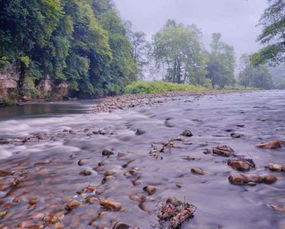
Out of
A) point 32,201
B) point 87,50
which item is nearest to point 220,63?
point 87,50

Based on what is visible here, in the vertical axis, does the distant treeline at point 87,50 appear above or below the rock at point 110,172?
above

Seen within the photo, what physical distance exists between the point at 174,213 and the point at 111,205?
1.94 feet

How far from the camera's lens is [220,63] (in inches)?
2511

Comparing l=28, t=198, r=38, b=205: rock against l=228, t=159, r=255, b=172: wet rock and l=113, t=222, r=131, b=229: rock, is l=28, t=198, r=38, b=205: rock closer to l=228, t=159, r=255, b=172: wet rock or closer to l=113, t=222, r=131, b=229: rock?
l=113, t=222, r=131, b=229: rock

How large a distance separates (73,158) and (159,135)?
6.51 ft

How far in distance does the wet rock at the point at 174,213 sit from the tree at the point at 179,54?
169 ft

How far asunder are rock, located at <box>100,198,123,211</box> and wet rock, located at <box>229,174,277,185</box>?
118cm

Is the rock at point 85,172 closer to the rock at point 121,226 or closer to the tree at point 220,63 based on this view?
the rock at point 121,226

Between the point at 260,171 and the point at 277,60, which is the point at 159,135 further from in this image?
the point at 277,60

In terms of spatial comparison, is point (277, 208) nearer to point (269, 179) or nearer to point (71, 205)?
point (269, 179)

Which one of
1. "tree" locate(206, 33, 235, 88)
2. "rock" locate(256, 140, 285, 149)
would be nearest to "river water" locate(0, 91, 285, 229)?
"rock" locate(256, 140, 285, 149)

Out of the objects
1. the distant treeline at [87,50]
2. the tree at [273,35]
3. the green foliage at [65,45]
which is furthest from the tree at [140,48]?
the tree at [273,35]

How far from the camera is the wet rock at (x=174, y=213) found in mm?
1965

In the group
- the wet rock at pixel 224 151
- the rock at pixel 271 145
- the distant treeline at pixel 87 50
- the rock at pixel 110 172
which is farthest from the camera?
the distant treeline at pixel 87 50
